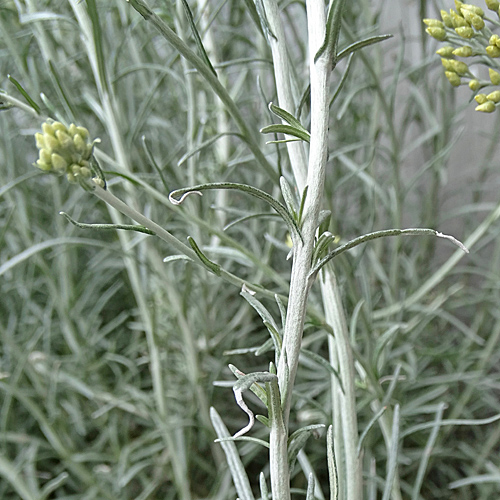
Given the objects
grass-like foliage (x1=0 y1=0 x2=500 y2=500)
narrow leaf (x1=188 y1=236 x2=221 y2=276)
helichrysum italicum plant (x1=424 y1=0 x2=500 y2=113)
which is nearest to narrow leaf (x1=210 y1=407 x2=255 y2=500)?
grass-like foliage (x1=0 y1=0 x2=500 y2=500)

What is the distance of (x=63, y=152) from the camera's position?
0.61 ft

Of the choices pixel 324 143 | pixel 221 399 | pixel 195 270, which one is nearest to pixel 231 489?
pixel 221 399

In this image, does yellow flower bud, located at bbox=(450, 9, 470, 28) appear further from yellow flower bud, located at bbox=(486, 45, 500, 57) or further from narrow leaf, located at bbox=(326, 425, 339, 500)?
narrow leaf, located at bbox=(326, 425, 339, 500)

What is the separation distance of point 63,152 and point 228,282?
0.23 m

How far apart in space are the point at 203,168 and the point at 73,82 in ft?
0.79

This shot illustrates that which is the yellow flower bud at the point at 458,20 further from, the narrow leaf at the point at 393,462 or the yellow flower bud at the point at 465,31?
the narrow leaf at the point at 393,462

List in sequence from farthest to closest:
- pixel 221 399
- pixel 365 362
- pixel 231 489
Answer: pixel 221 399
pixel 231 489
pixel 365 362

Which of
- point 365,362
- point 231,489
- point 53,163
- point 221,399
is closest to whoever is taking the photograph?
point 53,163

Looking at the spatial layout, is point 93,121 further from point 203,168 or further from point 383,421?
point 383,421

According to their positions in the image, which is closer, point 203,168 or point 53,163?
point 53,163

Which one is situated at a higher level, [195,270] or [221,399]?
[195,270]

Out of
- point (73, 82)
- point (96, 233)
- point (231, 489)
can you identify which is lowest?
point (231, 489)

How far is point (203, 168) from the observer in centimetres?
67

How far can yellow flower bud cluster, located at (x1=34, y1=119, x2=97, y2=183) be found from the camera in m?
0.18
